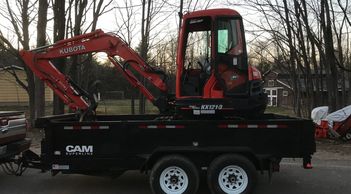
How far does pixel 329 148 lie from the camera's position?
45.3 ft

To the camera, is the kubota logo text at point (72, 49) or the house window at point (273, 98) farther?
the house window at point (273, 98)

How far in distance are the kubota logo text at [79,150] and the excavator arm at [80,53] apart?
1.46m

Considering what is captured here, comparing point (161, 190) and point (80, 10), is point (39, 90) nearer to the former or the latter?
point (80, 10)

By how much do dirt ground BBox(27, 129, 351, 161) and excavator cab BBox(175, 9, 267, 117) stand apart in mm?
4860

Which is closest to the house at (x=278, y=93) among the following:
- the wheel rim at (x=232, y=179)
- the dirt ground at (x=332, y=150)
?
the dirt ground at (x=332, y=150)

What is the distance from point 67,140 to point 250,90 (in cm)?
321

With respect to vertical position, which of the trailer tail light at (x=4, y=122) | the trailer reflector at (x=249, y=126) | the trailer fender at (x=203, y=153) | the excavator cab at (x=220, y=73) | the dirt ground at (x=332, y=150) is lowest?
the dirt ground at (x=332, y=150)

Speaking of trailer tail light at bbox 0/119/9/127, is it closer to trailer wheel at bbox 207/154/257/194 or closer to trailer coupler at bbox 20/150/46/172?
trailer coupler at bbox 20/150/46/172

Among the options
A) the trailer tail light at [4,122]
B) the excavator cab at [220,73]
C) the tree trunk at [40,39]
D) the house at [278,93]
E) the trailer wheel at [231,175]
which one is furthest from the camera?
the house at [278,93]

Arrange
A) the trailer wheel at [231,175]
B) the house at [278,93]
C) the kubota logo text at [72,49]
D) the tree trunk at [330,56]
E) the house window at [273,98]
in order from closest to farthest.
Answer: the trailer wheel at [231,175] < the kubota logo text at [72,49] < the tree trunk at [330,56] < the house at [278,93] < the house window at [273,98]

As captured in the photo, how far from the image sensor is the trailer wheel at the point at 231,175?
24.0ft

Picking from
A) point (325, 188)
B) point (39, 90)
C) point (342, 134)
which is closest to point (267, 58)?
point (342, 134)

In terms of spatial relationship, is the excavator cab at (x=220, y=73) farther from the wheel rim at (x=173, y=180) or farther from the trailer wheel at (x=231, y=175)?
the wheel rim at (x=173, y=180)

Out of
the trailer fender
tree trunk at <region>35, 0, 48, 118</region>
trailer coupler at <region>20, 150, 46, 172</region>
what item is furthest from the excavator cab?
tree trunk at <region>35, 0, 48, 118</region>
